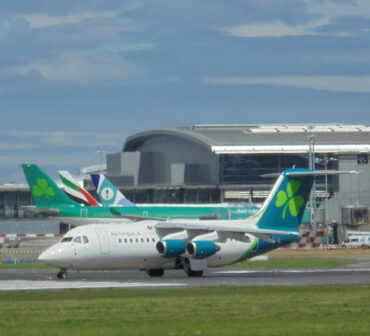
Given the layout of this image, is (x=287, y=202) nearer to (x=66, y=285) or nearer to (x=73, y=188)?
(x=66, y=285)

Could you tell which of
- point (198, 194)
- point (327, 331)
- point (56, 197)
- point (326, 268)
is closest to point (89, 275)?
point (326, 268)

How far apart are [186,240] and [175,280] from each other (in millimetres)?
4469

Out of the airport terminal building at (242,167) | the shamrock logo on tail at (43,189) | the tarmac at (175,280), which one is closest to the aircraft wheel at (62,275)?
the tarmac at (175,280)

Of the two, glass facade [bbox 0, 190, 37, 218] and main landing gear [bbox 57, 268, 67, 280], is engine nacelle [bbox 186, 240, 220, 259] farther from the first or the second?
glass facade [bbox 0, 190, 37, 218]

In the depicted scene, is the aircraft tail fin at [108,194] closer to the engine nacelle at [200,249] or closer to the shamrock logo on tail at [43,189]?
the shamrock logo on tail at [43,189]

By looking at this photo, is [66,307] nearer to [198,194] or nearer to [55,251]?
[55,251]

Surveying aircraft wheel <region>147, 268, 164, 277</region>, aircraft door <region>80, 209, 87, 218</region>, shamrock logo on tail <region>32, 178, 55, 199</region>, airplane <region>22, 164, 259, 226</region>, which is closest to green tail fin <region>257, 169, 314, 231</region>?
aircraft wheel <region>147, 268, 164, 277</region>

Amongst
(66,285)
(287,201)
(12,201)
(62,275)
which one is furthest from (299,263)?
(12,201)

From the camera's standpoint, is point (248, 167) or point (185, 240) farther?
point (248, 167)

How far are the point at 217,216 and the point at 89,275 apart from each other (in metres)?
59.4

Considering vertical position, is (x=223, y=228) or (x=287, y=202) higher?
(x=287, y=202)

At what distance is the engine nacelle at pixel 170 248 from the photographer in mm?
53156

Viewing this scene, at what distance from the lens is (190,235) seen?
55062 mm

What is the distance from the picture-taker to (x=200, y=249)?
53312 mm
